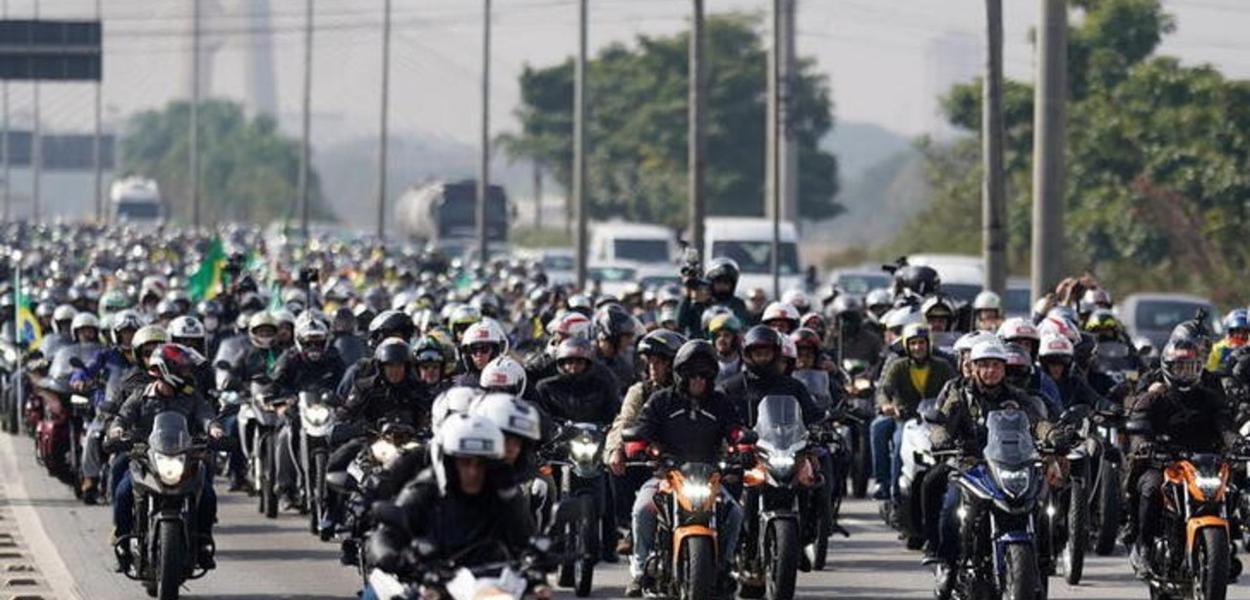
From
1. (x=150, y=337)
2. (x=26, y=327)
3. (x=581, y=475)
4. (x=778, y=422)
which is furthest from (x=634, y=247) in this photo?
(x=778, y=422)

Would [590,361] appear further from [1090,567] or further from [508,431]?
[508,431]

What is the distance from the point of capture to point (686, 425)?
1912cm

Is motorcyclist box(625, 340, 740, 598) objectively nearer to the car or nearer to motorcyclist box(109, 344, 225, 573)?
motorcyclist box(109, 344, 225, 573)

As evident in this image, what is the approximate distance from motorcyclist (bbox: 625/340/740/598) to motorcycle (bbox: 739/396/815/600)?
51cm

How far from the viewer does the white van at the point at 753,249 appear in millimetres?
59219

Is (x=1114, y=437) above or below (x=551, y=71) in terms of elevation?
below

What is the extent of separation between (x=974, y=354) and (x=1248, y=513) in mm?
4881

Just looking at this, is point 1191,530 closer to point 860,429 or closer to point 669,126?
point 860,429

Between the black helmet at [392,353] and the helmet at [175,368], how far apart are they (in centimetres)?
102

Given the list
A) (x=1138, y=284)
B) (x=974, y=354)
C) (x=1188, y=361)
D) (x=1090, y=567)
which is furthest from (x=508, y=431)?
(x=1138, y=284)

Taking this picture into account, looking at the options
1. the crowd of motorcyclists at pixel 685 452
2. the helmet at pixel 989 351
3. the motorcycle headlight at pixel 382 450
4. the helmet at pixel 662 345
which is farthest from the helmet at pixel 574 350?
the helmet at pixel 989 351

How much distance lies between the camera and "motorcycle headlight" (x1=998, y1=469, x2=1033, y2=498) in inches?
706

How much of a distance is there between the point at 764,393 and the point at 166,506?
10.7 ft

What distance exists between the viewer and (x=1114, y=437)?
24.1 metres
